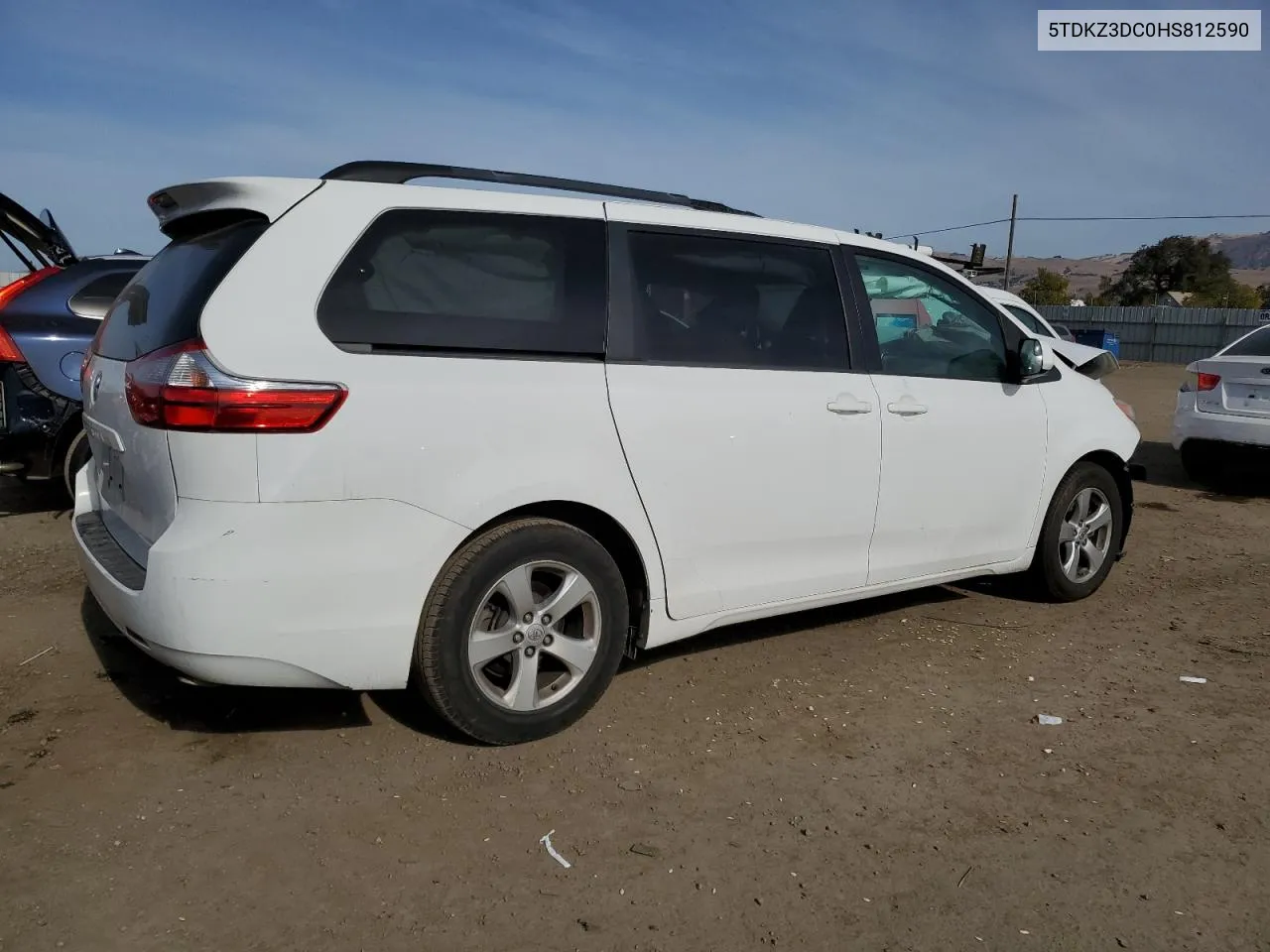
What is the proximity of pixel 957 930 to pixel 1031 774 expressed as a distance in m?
0.99

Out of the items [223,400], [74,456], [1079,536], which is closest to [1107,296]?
[1079,536]

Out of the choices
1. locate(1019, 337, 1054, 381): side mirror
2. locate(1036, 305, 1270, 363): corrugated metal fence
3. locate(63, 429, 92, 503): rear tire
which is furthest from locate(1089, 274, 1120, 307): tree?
locate(63, 429, 92, 503): rear tire

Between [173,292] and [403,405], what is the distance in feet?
2.94

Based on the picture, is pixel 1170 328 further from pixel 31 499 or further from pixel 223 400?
pixel 223 400

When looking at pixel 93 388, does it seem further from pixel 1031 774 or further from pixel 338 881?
pixel 1031 774

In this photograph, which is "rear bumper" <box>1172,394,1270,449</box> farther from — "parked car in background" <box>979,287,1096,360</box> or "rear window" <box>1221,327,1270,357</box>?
"parked car in background" <box>979,287,1096,360</box>

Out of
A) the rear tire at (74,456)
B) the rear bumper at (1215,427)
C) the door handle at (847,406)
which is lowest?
the rear tire at (74,456)

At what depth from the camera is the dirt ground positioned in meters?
2.52

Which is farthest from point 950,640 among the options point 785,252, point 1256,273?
point 1256,273

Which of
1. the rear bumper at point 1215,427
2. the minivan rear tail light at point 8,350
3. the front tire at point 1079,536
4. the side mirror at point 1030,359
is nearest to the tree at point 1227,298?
the rear bumper at point 1215,427

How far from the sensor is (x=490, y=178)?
3.50 metres

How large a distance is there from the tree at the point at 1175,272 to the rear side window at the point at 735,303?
222 ft

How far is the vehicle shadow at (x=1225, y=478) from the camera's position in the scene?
8.70 metres

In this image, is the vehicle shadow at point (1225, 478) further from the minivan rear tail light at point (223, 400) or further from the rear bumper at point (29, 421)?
→ the rear bumper at point (29, 421)
